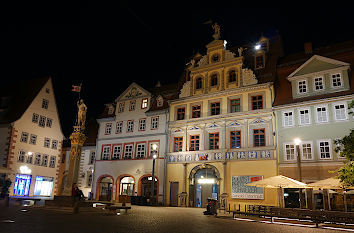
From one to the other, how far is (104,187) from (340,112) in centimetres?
2612

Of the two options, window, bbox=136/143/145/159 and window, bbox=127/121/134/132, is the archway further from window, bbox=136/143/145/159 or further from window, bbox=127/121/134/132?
window, bbox=127/121/134/132

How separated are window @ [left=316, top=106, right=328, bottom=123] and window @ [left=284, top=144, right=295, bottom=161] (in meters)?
2.95

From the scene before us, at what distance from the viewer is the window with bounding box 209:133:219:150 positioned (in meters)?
29.6

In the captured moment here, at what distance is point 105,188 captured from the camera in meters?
36.7

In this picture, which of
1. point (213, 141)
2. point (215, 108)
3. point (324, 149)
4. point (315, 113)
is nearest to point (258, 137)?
point (213, 141)

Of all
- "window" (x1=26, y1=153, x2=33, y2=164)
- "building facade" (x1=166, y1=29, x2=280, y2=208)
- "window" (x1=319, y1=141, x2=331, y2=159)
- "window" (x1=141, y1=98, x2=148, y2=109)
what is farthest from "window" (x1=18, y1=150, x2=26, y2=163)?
"window" (x1=319, y1=141, x2=331, y2=159)

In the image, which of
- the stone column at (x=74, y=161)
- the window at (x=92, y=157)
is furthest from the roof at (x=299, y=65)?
the window at (x=92, y=157)

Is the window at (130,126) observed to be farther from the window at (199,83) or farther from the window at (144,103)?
the window at (199,83)

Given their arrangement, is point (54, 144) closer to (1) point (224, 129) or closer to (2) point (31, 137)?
(2) point (31, 137)

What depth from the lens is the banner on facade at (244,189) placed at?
26.1 meters

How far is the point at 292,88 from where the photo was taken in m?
27.4

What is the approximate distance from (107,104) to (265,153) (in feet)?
72.2

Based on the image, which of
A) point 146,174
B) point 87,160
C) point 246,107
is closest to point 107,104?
point 87,160

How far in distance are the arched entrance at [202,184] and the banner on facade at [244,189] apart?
1891mm
